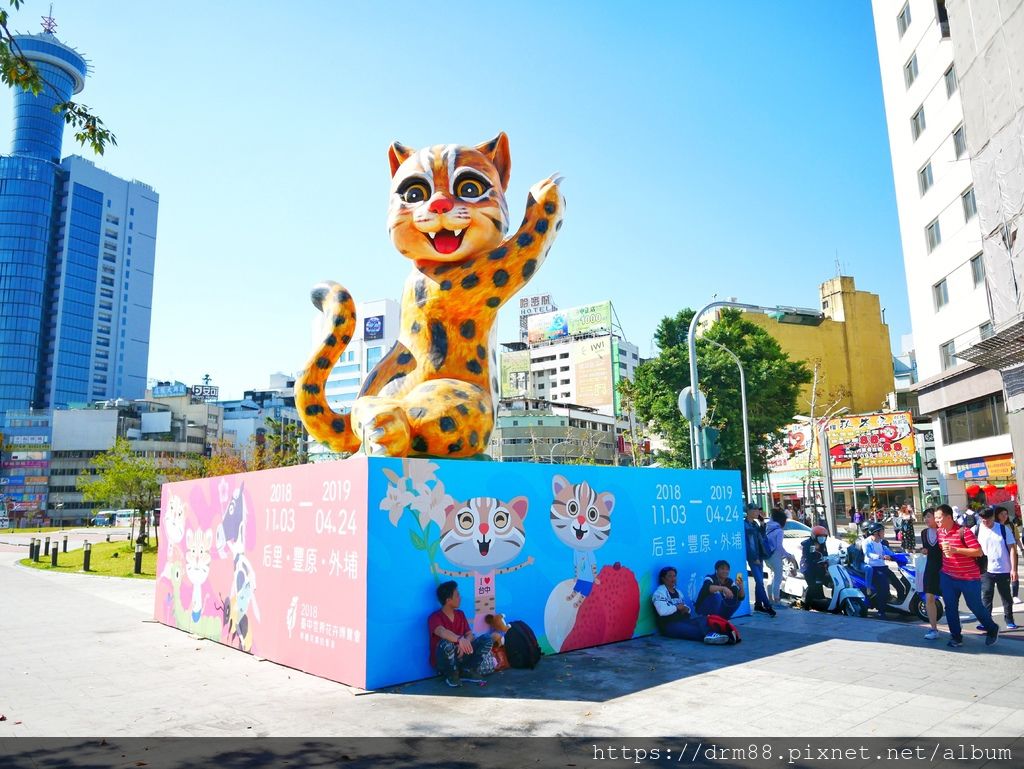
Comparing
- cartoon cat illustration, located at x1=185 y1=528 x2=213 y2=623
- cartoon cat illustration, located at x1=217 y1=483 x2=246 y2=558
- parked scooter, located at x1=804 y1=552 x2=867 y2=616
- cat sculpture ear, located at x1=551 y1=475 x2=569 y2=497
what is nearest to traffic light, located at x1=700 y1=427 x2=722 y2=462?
parked scooter, located at x1=804 y1=552 x2=867 y2=616

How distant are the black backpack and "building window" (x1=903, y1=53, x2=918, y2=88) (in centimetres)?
2820

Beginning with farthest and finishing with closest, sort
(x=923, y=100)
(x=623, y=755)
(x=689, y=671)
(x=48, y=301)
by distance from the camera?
(x=48, y=301), (x=923, y=100), (x=689, y=671), (x=623, y=755)

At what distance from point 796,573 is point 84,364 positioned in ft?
372

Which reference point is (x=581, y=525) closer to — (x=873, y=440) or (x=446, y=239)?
(x=446, y=239)

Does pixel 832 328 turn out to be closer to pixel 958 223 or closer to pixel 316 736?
pixel 958 223

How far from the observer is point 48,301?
4018 inches

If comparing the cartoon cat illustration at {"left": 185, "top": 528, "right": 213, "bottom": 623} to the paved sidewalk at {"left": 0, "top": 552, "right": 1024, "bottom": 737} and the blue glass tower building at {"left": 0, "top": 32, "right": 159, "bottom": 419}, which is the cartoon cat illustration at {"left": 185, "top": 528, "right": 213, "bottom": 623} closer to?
the paved sidewalk at {"left": 0, "top": 552, "right": 1024, "bottom": 737}

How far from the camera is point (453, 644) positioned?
733 cm

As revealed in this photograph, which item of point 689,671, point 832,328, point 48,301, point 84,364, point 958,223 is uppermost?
point 48,301

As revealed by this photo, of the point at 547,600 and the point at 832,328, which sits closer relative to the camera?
the point at 547,600

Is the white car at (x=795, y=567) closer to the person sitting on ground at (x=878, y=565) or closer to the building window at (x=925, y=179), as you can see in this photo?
the person sitting on ground at (x=878, y=565)

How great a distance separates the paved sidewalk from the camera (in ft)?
19.3

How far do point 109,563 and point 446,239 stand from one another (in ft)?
74.8

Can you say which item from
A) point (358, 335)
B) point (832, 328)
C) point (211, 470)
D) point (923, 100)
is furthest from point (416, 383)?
point (358, 335)
